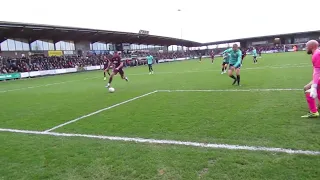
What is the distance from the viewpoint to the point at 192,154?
4402 mm

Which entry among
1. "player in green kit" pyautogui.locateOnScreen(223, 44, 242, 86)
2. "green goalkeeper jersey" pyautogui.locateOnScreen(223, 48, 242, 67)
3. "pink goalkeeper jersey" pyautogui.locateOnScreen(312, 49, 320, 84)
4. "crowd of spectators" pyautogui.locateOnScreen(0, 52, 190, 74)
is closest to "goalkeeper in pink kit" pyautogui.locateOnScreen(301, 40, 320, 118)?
"pink goalkeeper jersey" pyautogui.locateOnScreen(312, 49, 320, 84)

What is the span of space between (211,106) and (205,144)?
3367 millimetres

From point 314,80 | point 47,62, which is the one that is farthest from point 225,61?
point 47,62

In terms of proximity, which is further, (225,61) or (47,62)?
(47,62)

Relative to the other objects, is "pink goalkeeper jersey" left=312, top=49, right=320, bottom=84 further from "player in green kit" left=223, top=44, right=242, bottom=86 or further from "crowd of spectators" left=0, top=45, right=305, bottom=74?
"crowd of spectators" left=0, top=45, right=305, bottom=74

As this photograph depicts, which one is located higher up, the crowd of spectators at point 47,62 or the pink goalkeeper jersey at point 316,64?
the crowd of spectators at point 47,62

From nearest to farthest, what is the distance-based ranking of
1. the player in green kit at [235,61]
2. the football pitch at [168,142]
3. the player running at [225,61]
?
the football pitch at [168,142], the player in green kit at [235,61], the player running at [225,61]

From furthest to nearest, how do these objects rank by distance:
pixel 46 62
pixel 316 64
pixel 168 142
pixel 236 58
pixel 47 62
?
pixel 47 62, pixel 46 62, pixel 236 58, pixel 316 64, pixel 168 142

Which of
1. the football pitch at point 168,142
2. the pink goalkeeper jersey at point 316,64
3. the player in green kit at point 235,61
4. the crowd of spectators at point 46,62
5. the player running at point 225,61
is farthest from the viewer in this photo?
the crowd of spectators at point 46,62

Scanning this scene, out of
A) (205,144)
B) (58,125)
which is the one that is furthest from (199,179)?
(58,125)

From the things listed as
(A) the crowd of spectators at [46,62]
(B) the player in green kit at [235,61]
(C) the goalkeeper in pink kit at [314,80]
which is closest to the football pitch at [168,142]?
(C) the goalkeeper in pink kit at [314,80]

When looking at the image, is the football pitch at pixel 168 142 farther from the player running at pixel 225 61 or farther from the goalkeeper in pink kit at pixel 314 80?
the player running at pixel 225 61

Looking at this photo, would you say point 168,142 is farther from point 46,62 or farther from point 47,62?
point 47,62

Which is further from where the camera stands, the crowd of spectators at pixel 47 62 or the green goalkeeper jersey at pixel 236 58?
the crowd of spectators at pixel 47 62
